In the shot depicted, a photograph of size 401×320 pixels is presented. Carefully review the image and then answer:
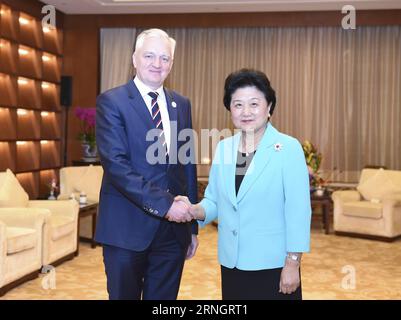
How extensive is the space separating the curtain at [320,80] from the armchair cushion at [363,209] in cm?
221

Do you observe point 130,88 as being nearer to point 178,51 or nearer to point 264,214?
point 264,214

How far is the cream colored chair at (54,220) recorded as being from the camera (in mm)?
5535

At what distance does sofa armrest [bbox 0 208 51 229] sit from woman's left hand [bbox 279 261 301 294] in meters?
3.58

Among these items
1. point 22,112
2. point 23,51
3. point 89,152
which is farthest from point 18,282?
point 23,51

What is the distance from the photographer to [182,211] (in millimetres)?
2445

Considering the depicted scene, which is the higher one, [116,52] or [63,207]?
[116,52]

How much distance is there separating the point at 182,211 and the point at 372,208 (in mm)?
5534

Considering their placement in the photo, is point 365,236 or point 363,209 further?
point 365,236

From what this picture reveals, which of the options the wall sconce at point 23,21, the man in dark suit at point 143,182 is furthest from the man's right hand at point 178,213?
the wall sconce at point 23,21

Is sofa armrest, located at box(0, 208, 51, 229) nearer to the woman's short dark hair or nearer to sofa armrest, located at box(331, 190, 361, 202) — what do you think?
the woman's short dark hair

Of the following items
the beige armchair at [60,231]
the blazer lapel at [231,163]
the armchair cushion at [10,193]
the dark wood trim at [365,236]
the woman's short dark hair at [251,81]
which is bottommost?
the dark wood trim at [365,236]

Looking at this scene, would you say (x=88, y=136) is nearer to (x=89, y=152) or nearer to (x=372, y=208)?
(x=89, y=152)

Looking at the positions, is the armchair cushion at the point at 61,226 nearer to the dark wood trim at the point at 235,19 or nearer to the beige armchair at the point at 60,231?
the beige armchair at the point at 60,231

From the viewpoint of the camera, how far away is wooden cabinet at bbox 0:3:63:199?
7746 millimetres
